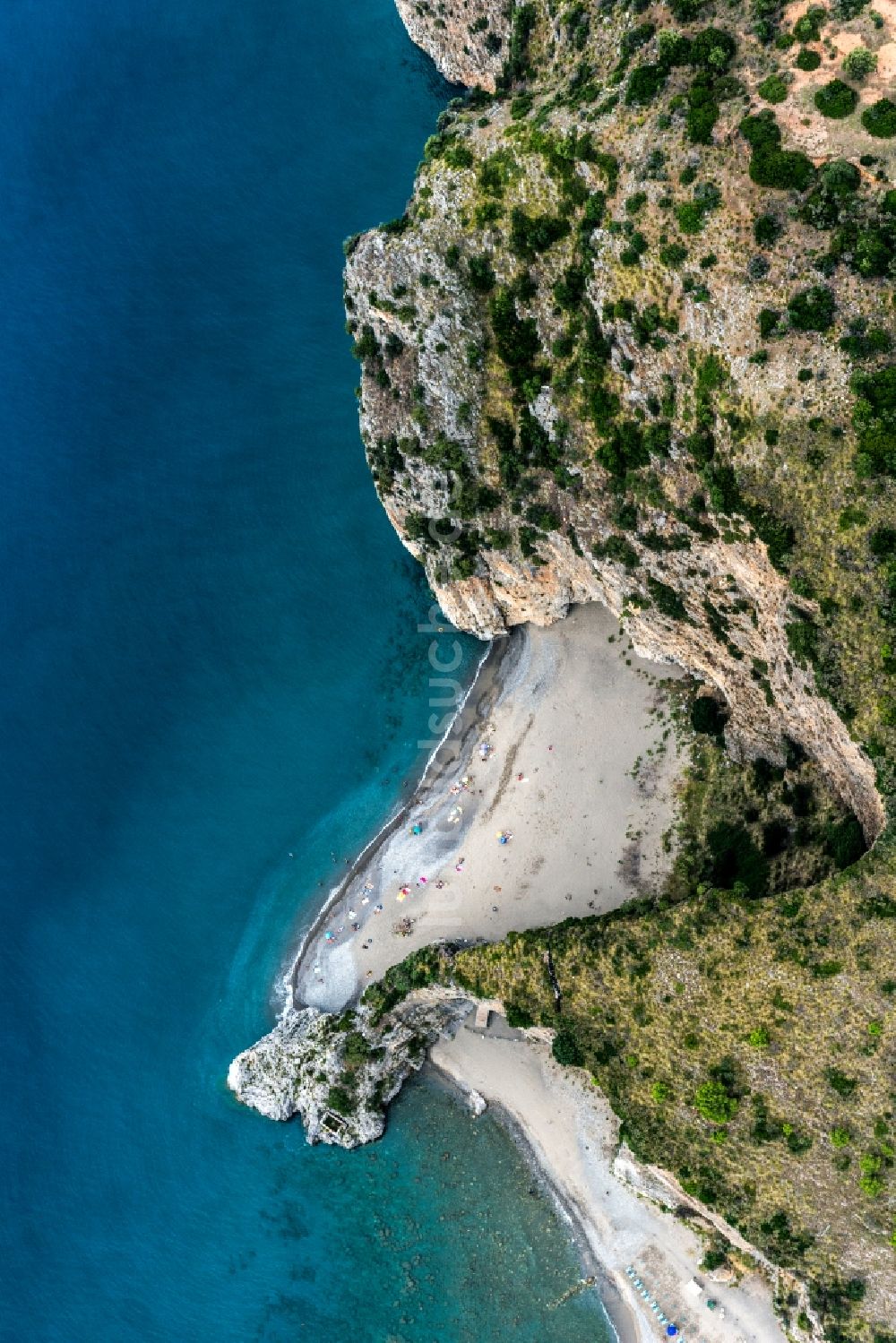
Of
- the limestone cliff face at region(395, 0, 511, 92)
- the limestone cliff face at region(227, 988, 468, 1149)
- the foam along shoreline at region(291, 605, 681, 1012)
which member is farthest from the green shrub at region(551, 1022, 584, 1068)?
the limestone cliff face at region(395, 0, 511, 92)

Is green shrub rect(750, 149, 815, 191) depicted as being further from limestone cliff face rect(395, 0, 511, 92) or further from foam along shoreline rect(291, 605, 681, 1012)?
foam along shoreline rect(291, 605, 681, 1012)

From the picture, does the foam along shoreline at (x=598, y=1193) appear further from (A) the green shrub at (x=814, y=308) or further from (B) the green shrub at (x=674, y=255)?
(B) the green shrub at (x=674, y=255)

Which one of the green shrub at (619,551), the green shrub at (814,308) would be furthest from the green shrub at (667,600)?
the green shrub at (814,308)

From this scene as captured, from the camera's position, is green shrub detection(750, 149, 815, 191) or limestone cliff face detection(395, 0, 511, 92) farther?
limestone cliff face detection(395, 0, 511, 92)

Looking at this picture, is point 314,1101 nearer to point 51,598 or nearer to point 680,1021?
point 680,1021

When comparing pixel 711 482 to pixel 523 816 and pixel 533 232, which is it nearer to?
pixel 533 232

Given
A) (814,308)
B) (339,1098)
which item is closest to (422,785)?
(339,1098)
